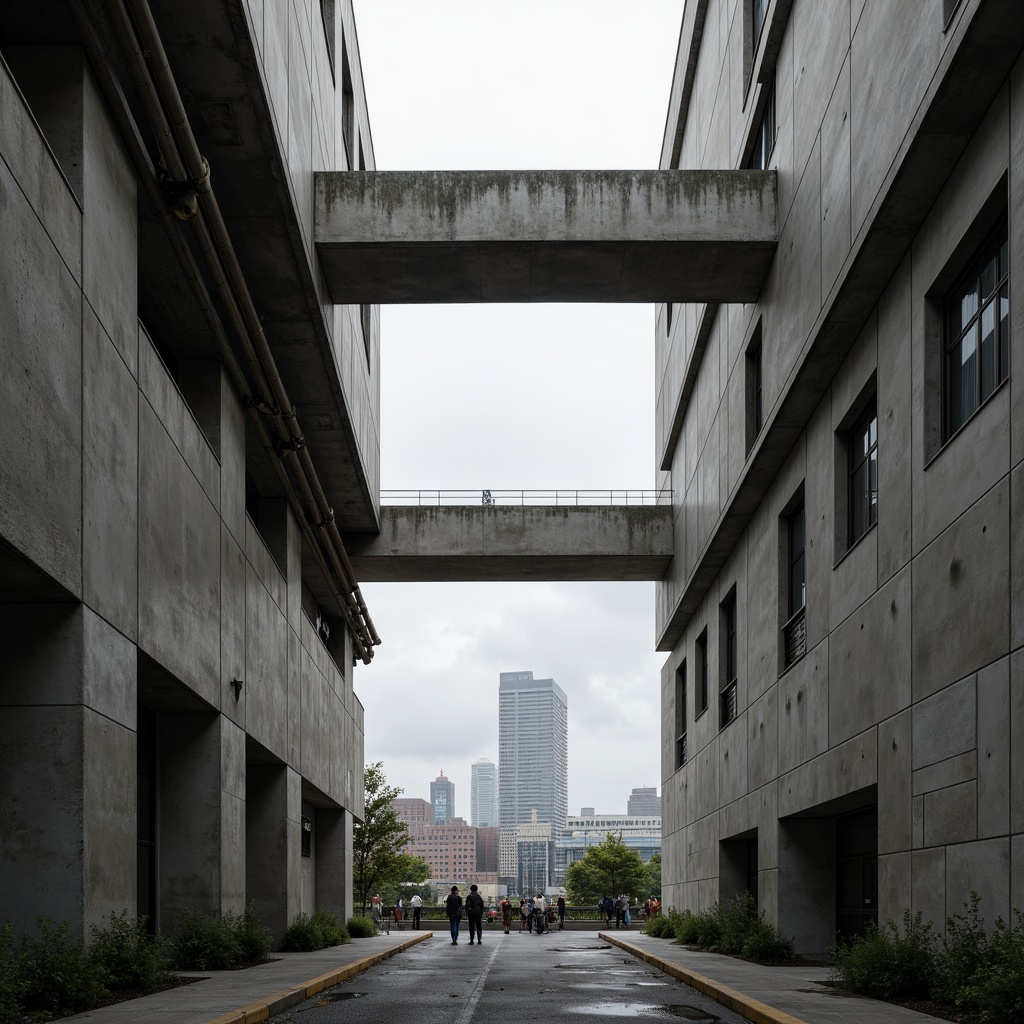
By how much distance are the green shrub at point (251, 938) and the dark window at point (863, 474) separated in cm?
1122

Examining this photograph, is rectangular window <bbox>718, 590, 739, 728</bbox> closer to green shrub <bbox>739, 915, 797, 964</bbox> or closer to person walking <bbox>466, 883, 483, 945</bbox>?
person walking <bbox>466, 883, 483, 945</bbox>

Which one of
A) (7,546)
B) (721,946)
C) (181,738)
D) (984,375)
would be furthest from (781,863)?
(7,546)

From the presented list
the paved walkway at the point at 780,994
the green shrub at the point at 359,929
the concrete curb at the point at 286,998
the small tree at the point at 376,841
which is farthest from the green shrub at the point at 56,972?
the small tree at the point at 376,841

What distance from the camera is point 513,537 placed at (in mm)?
36562

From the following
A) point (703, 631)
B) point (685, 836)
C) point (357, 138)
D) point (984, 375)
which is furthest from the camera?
point (685, 836)

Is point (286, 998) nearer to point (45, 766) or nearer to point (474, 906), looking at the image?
point (45, 766)

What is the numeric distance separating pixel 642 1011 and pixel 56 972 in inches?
247

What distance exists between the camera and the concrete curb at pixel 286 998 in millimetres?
11867

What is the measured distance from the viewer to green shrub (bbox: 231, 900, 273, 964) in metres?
20.5

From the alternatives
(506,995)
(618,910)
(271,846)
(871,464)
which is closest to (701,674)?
(271,846)

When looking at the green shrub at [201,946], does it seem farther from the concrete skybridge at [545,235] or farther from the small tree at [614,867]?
the small tree at [614,867]

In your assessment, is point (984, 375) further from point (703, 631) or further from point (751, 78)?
point (703, 631)

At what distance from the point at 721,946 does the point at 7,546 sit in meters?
19.5

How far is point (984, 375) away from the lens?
46.7ft
